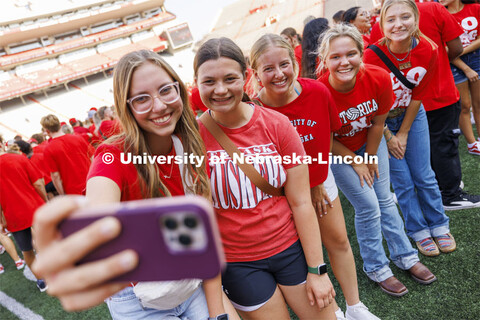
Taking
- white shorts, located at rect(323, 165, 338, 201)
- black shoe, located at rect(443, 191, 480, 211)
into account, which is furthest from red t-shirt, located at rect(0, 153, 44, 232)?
black shoe, located at rect(443, 191, 480, 211)

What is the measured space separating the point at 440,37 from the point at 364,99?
1388 millimetres

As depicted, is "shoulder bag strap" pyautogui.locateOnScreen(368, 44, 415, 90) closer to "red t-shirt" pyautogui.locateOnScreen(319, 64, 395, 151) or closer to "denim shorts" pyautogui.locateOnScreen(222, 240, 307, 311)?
"red t-shirt" pyautogui.locateOnScreen(319, 64, 395, 151)

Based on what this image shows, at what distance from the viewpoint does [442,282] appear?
2.35 meters

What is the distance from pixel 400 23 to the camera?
2287 millimetres

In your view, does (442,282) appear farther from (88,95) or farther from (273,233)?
(88,95)

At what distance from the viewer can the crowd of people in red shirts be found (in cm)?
126

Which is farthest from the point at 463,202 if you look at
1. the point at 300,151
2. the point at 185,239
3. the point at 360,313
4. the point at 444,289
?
the point at 185,239

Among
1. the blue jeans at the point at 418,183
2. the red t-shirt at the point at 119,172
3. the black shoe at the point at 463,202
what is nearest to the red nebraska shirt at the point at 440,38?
the blue jeans at the point at 418,183

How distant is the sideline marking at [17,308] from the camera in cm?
357

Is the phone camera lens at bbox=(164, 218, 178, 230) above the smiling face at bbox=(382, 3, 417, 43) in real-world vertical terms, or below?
below

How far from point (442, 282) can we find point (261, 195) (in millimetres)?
1776

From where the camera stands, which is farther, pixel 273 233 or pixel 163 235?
pixel 273 233

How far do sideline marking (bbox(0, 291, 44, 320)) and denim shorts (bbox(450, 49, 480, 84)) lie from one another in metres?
5.39

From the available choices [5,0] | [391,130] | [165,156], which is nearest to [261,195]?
[165,156]
